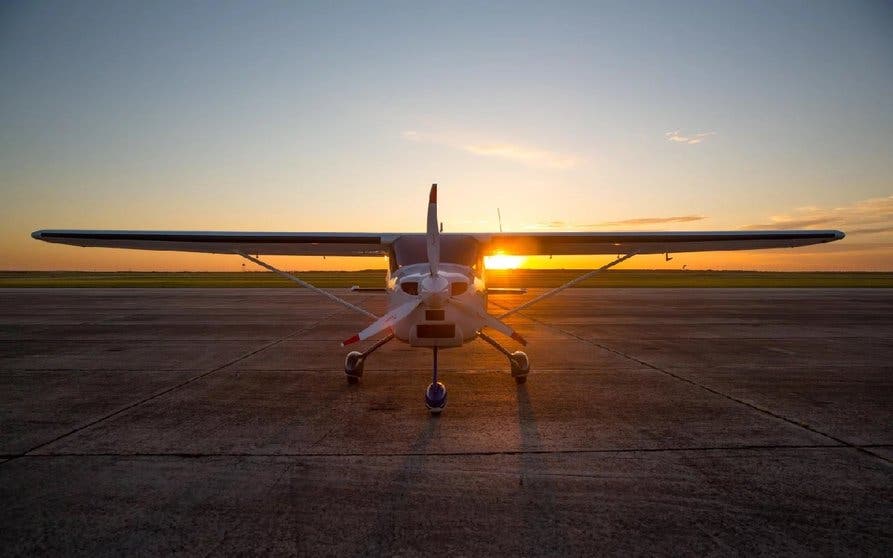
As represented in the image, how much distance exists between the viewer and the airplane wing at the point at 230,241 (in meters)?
8.04

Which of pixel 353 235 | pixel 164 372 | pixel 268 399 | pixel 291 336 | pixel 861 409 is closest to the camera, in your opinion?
pixel 861 409

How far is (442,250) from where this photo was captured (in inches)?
256

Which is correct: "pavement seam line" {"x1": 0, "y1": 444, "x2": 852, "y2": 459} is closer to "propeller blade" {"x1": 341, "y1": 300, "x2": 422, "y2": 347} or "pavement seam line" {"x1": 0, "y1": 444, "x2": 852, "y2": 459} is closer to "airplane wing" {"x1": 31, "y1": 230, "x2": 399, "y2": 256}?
"propeller blade" {"x1": 341, "y1": 300, "x2": 422, "y2": 347}

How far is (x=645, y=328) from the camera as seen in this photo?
1304 centimetres

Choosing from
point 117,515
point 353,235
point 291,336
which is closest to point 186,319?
point 291,336

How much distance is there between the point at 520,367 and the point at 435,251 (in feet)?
8.08

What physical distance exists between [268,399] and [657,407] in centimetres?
475

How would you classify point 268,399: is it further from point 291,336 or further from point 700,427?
point 291,336

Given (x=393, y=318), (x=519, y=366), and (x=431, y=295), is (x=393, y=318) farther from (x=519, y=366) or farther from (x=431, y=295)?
(x=519, y=366)

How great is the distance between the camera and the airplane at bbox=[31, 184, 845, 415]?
507 centimetres

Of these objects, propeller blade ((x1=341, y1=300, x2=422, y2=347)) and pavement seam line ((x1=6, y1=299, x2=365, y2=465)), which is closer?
pavement seam line ((x1=6, y1=299, x2=365, y2=465))

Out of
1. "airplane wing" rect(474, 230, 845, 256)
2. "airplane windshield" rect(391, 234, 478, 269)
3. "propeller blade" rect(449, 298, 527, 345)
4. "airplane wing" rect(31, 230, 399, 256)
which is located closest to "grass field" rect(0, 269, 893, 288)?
"airplane wing" rect(474, 230, 845, 256)

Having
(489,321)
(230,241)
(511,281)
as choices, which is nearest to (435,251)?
(489,321)

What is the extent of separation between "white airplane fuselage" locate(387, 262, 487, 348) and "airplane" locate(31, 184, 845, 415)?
0.04 feet
